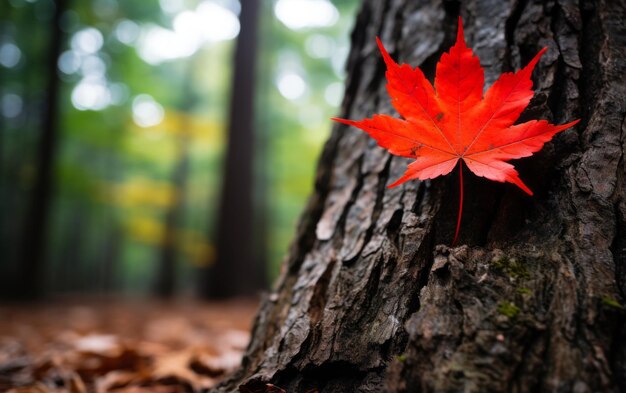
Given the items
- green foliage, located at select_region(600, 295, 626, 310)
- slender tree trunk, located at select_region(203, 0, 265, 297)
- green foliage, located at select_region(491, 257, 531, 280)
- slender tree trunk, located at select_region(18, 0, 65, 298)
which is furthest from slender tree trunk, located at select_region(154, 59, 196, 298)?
green foliage, located at select_region(600, 295, 626, 310)

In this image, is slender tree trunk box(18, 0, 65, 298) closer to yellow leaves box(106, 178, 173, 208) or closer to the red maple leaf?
yellow leaves box(106, 178, 173, 208)

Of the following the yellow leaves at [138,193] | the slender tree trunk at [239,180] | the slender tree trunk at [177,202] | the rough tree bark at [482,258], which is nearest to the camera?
the rough tree bark at [482,258]

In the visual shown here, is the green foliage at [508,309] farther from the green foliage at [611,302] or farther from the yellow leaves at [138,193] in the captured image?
the yellow leaves at [138,193]

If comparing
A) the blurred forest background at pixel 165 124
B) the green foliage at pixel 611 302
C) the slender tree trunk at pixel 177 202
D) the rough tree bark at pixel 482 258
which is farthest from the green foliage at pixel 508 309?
the slender tree trunk at pixel 177 202

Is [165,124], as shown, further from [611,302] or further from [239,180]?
[611,302]

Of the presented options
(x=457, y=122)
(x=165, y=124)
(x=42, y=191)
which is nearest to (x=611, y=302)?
(x=457, y=122)

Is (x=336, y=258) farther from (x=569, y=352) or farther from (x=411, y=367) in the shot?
(x=569, y=352)
